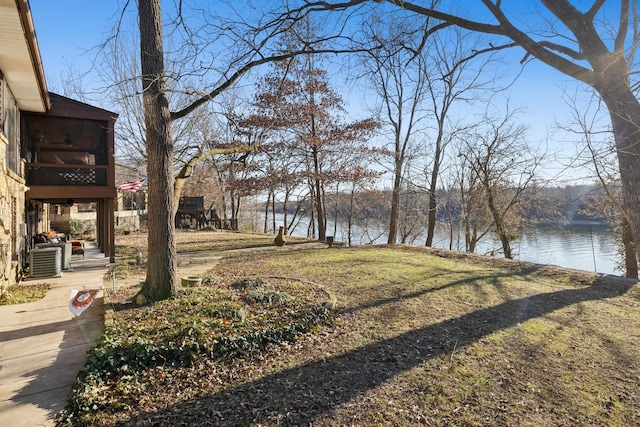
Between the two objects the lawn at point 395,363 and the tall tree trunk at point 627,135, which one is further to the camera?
the lawn at point 395,363

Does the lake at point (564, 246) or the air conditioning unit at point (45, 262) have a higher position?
the air conditioning unit at point (45, 262)

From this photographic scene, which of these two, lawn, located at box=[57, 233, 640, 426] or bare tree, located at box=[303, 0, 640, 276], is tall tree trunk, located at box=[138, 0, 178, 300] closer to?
lawn, located at box=[57, 233, 640, 426]

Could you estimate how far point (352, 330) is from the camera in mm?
4176

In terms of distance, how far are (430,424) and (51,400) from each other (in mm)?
3053

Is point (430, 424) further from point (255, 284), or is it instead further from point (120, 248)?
point (120, 248)

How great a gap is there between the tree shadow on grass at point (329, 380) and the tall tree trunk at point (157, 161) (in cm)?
270

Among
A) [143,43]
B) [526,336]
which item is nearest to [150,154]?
[143,43]

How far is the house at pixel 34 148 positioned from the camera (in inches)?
216

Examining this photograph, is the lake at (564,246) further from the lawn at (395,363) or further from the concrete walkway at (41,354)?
the concrete walkway at (41,354)

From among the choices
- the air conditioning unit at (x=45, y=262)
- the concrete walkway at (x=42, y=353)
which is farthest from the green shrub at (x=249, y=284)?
the air conditioning unit at (x=45, y=262)

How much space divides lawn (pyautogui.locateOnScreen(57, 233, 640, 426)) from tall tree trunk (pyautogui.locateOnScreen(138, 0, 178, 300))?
48 centimetres

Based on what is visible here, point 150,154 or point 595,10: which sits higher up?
point 595,10

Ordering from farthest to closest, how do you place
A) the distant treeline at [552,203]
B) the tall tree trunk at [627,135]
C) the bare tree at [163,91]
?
the distant treeline at [552,203]
the bare tree at [163,91]
the tall tree trunk at [627,135]

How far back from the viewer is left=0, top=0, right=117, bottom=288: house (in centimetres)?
550
